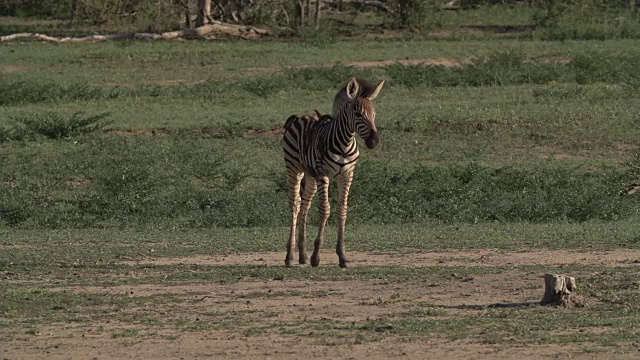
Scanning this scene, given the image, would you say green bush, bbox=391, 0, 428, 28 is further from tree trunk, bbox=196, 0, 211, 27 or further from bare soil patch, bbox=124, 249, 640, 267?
bare soil patch, bbox=124, 249, 640, 267

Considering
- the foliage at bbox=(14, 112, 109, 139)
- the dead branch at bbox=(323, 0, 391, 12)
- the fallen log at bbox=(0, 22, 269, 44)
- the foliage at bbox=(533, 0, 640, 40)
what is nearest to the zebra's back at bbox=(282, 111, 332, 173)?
the foliage at bbox=(14, 112, 109, 139)

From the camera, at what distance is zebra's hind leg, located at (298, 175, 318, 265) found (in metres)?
12.6

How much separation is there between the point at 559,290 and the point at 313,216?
659 centimetres

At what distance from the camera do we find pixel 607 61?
27.0 meters

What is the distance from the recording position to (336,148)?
475 inches

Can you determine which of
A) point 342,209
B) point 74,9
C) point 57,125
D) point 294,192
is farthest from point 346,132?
point 74,9

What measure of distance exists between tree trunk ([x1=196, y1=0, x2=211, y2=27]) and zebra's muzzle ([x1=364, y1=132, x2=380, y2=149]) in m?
23.6

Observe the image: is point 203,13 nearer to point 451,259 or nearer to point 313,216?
point 313,216

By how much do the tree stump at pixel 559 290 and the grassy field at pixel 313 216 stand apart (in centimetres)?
9

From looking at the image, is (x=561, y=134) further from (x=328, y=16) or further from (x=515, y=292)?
(x=328, y=16)

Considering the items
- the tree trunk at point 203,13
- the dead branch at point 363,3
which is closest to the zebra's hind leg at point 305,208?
the tree trunk at point 203,13

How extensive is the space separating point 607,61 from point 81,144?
11670 millimetres

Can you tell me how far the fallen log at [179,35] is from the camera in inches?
1320

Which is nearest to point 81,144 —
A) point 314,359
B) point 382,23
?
point 314,359
